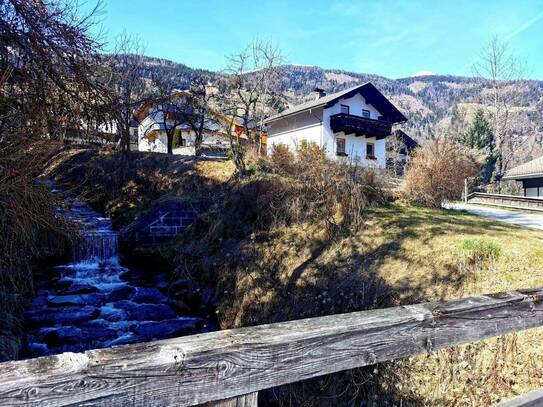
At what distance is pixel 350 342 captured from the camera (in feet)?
5.52

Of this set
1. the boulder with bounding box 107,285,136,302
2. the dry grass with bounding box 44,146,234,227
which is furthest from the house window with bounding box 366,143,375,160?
the boulder with bounding box 107,285,136,302

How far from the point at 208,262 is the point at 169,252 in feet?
7.78

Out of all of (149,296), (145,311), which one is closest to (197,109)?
(149,296)

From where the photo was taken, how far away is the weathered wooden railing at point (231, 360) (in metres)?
1.19

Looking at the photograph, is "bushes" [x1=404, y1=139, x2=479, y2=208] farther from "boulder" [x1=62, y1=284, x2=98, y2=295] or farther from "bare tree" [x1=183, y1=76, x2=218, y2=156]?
"bare tree" [x1=183, y1=76, x2=218, y2=156]

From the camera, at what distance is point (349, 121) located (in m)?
31.1

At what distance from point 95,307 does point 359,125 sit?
26638mm

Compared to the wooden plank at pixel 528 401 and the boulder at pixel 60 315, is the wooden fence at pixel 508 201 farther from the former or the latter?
the wooden plank at pixel 528 401

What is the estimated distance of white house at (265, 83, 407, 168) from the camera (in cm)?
3156

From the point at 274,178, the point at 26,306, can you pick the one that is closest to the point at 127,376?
the point at 26,306

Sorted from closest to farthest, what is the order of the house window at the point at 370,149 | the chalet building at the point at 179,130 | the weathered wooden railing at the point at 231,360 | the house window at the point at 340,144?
the weathered wooden railing at the point at 231,360
the chalet building at the point at 179,130
the house window at the point at 340,144
the house window at the point at 370,149

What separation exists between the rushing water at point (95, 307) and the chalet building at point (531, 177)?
83.5 ft

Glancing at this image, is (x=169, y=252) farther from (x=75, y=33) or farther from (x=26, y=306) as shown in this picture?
(x=75, y=33)

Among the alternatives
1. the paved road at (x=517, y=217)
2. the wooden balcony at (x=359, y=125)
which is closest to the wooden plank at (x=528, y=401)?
the paved road at (x=517, y=217)
